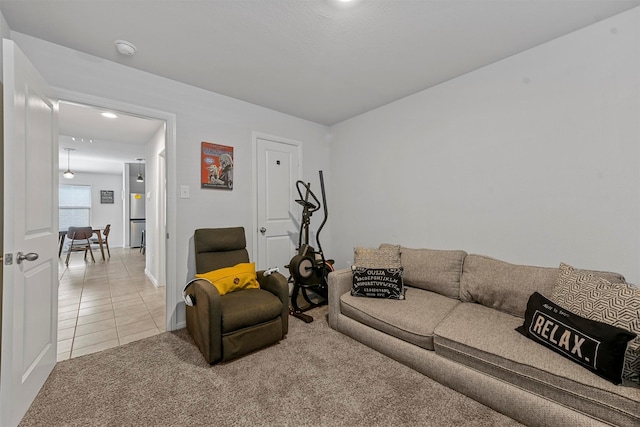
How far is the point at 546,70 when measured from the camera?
2.09 meters

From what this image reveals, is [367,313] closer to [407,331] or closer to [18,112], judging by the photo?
[407,331]

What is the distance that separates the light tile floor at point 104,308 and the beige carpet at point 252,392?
0.34 metres

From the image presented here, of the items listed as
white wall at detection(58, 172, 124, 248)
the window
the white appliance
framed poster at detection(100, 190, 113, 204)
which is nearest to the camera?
the white appliance

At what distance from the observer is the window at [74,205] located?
8172 millimetres

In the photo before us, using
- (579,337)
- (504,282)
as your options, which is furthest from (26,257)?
(504,282)

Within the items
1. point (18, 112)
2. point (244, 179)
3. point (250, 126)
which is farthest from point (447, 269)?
point (18, 112)

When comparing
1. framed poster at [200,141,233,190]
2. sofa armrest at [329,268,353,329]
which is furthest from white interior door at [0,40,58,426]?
sofa armrest at [329,268,353,329]

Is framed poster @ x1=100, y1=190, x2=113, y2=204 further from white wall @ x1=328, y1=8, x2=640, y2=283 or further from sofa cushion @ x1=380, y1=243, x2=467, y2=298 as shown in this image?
sofa cushion @ x1=380, y1=243, x2=467, y2=298

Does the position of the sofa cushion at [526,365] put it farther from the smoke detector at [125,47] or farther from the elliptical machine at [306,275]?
the smoke detector at [125,47]

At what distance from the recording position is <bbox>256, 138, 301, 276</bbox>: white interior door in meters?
3.35

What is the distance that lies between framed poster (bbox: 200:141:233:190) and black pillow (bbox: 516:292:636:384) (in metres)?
2.93

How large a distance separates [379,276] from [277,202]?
5.63 ft

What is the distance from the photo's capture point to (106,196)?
8750 millimetres

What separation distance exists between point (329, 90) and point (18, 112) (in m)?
2.42
